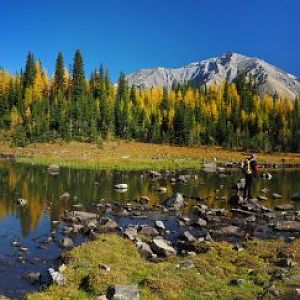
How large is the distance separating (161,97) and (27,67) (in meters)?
50.4

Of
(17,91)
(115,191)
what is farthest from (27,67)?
(115,191)

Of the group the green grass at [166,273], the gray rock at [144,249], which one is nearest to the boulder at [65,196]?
the green grass at [166,273]

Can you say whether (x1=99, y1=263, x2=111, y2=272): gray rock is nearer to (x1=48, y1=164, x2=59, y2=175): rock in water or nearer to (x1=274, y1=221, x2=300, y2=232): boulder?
(x1=274, y1=221, x2=300, y2=232): boulder

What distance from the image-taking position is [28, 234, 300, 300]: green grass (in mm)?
16812

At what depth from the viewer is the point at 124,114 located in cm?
14488

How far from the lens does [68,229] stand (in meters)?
29.2

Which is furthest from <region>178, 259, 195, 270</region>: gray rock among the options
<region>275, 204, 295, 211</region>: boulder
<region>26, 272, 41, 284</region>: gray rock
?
<region>275, 204, 295, 211</region>: boulder

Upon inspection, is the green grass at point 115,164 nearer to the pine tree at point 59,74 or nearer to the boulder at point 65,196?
the boulder at point 65,196

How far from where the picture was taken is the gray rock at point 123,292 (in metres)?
15.6

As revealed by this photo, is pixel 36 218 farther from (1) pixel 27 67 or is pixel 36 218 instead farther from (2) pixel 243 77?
(2) pixel 243 77

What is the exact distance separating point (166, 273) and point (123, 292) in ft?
11.3

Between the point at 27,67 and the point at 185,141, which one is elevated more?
the point at 27,67

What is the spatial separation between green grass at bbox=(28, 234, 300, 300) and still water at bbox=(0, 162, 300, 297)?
1.96m

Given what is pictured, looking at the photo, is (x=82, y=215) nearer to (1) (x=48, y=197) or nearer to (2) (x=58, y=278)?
(1) (x=48, y=197)
